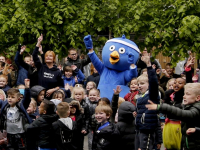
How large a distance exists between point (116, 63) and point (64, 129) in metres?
2.77

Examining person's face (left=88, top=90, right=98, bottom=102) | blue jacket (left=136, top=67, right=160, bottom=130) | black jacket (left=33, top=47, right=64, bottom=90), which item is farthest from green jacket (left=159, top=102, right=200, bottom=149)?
black jacket (left=33, top=47, right=64, bottom=90)

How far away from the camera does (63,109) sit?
722cm

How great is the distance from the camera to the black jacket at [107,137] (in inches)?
263

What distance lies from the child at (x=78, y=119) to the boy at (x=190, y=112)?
2028 millimetres

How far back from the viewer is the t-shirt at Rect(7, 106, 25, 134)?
7898 mm

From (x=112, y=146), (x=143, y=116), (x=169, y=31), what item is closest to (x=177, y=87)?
(x=143, y=116)

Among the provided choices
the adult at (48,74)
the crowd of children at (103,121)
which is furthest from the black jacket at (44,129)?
the adult at (48,74)

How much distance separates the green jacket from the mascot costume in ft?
11.8

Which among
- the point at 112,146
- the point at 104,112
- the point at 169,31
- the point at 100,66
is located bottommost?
the point at 112,146

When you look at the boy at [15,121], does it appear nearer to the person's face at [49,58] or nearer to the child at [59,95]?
the child at [59,95]

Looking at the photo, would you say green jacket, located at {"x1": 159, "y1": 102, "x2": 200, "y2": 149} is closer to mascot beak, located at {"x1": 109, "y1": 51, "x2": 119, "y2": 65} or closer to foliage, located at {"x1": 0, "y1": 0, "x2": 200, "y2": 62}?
mascot beak, located at {"x1": 109, "y1": 51, "x2": 119, "y2": 65}

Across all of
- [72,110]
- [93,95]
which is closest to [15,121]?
[72,110]

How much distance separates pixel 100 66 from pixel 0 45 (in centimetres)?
325

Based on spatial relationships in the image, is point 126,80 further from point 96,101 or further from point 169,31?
point 169,31
